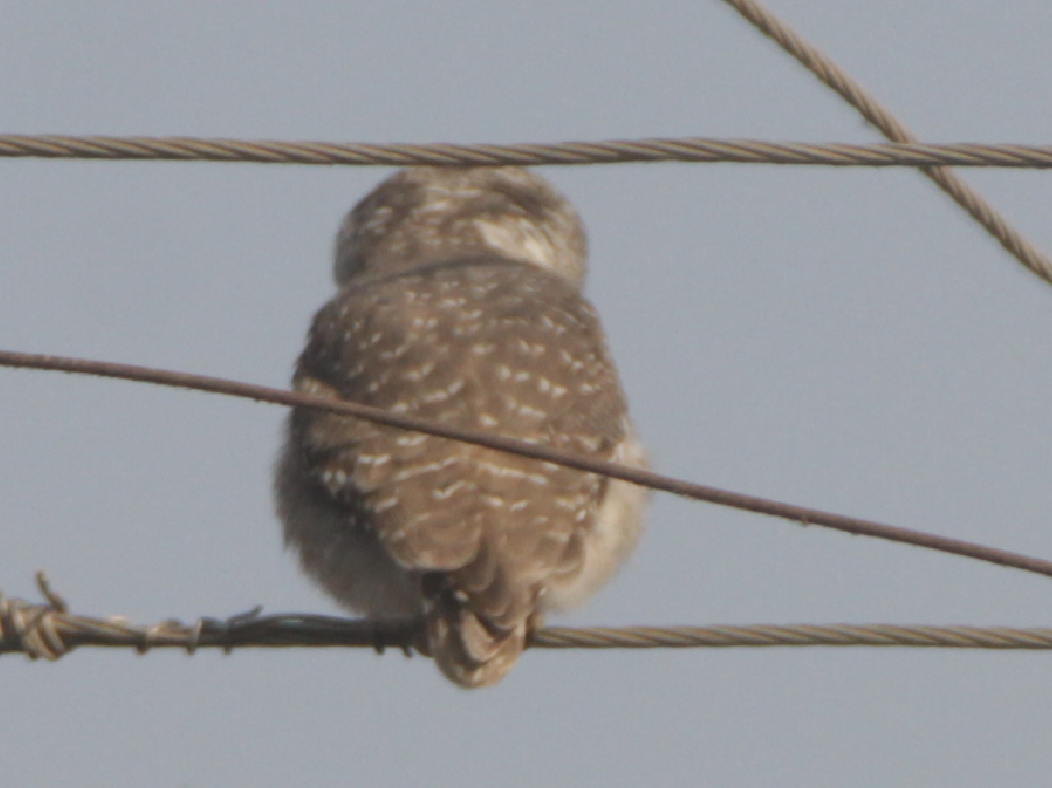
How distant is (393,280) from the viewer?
31.8ft

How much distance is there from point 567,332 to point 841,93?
2.22m

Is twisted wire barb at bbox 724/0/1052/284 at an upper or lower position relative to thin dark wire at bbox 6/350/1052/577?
upper

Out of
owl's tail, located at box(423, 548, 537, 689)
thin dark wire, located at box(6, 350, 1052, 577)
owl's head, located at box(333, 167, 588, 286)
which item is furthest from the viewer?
owl's head, located at box(333, 167, 588, 286)

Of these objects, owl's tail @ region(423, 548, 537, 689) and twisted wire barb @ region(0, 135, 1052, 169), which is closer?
twisted wire barb @ region(0, 135, 1052, 169)

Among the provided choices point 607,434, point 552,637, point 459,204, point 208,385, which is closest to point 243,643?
point 552,637

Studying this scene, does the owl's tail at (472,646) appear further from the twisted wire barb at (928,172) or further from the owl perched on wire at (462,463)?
the twisted wire barb at (928,172)

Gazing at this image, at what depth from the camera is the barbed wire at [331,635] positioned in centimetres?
628

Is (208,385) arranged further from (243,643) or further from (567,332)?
(567,332)

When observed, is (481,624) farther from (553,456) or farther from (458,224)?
(458,224)

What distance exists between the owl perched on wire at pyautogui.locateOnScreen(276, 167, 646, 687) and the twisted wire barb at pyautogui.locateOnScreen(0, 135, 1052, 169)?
5.90 ft

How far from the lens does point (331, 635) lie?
23.1 feet

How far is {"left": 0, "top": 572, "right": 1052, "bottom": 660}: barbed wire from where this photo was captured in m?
6.28

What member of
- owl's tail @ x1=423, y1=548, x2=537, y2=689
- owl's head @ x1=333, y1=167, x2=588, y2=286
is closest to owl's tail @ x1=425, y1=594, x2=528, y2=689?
owl's tail @ x1=423, y1=548, x2=537, y2=689

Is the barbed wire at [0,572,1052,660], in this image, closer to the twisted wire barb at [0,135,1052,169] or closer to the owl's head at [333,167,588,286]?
the twisted wire barb at [0,135,1052,169]
